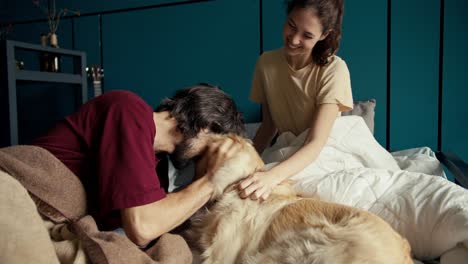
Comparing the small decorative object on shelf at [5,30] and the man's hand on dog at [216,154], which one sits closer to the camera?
the man's hand on dog at [216,154]

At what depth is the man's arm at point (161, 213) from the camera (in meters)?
1.04

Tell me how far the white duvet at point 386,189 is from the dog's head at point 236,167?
232 mm

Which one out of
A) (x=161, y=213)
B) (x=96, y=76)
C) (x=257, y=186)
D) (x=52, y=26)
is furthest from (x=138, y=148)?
(x=52, y=26)

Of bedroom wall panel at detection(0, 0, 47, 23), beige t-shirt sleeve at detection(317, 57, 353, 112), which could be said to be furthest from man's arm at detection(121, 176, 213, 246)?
bedroom wall panel at detection(0, 0, 47, 23)

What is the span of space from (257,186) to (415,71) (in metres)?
1.88

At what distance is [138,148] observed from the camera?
104 centimetres

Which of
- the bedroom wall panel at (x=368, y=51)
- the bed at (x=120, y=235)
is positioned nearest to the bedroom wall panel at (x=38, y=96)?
the bedroom wall panel at (x=368, y=51)

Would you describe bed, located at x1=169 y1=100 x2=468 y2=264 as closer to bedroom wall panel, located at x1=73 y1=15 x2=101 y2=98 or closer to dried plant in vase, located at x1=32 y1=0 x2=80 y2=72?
dried plant in vase, located at x1=32 y1=0 x2=80 y2=72

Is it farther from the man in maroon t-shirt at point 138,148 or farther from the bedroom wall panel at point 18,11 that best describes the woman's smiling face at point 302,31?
the bedroom wall panel at point 18,11

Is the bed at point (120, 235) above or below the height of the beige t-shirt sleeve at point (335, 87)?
below

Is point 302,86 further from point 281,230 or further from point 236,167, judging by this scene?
point 281,230

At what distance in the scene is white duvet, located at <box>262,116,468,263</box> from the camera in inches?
43.9

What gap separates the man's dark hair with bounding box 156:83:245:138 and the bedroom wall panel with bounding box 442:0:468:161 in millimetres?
1868

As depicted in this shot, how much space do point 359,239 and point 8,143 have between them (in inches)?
113
